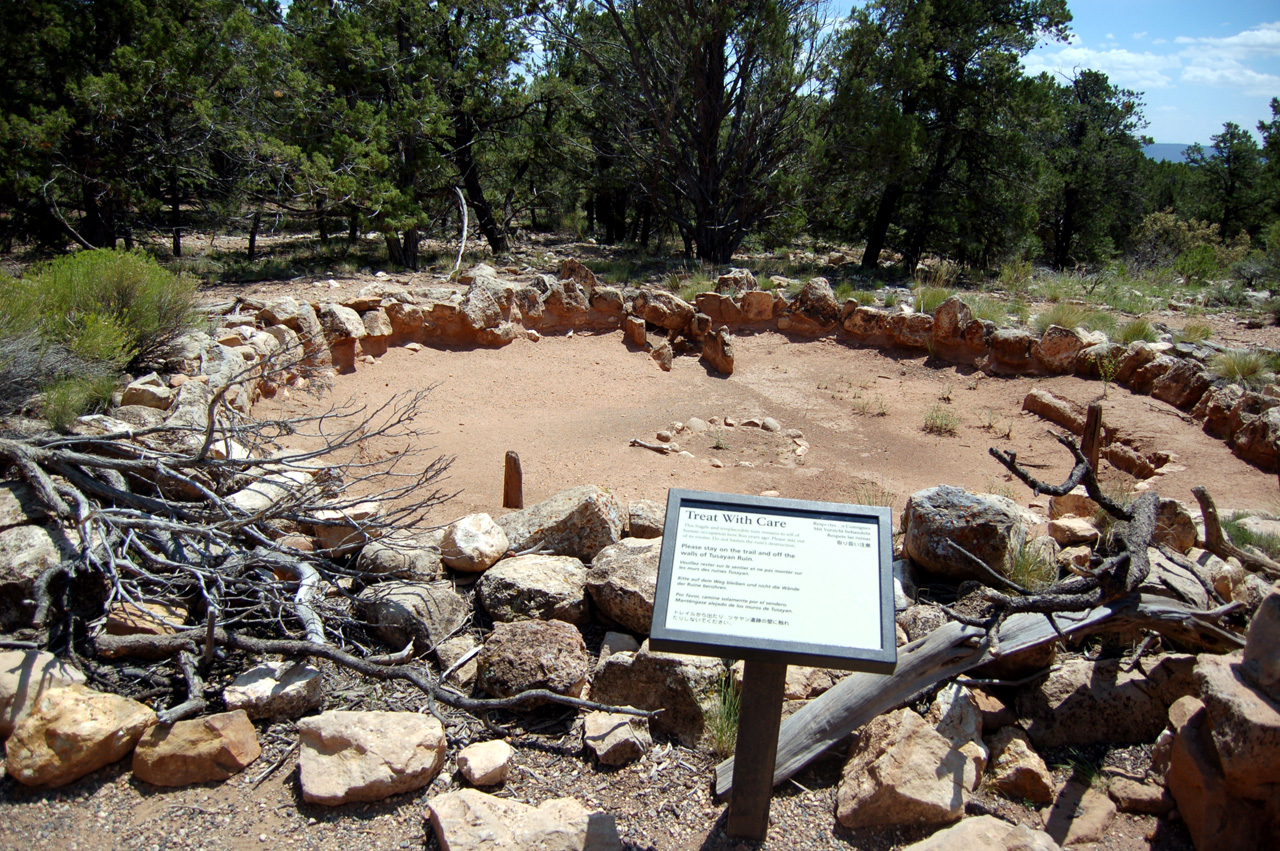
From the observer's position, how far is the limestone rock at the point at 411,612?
3.49 m

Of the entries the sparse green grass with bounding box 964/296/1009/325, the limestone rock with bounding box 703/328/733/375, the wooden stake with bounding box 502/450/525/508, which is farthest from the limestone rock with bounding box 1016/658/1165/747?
the sparse green grass with bounding box 964/296/1009/325

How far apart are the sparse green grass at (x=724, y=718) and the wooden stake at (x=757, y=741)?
44 centimetres

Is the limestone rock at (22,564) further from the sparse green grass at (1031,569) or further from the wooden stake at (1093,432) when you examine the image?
the wooden stake at (1093,432)

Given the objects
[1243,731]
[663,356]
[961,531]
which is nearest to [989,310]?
[663,356]

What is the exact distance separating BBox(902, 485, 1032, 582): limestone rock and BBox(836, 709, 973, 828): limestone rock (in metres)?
1.35

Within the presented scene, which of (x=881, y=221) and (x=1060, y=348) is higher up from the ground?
(x=881, y=221)

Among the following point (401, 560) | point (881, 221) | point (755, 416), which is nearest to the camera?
point (401, 560)

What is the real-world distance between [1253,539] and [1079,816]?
279cm

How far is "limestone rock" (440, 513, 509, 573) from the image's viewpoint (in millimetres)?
3971

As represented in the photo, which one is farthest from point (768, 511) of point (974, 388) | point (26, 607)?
point (974, 388)

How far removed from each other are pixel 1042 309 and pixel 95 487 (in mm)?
10852

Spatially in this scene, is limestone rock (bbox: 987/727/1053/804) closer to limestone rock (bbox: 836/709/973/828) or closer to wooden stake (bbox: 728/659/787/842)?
limestone rock (bbox: 836/709/973/828)

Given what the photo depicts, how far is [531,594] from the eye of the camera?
146 inches

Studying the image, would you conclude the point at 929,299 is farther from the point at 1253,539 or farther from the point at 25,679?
the point at 25,679
